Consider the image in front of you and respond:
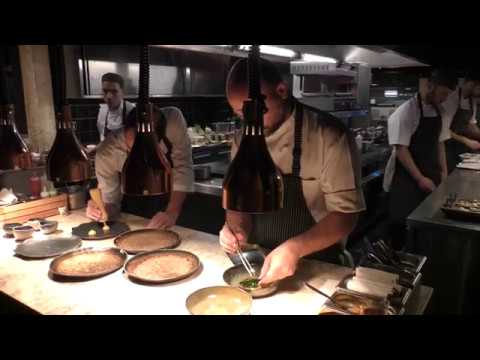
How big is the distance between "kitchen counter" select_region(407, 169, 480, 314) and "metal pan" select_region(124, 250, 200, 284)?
1873mm

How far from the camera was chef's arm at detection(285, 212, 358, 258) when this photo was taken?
1.90m

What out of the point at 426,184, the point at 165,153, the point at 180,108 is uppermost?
the point at 180,108

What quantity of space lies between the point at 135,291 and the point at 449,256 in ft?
7.72

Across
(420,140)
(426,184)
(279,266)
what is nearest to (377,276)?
(279,266)

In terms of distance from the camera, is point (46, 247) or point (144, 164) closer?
point (144, 164)

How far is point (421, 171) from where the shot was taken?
14.3 feet

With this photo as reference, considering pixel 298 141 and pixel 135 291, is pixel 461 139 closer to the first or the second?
pixel 298 141

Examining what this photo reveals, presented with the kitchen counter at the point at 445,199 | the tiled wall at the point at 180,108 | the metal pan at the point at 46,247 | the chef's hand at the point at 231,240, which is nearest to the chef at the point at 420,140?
the kitchen counter at the point at 445,199

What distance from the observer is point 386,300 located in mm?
1463

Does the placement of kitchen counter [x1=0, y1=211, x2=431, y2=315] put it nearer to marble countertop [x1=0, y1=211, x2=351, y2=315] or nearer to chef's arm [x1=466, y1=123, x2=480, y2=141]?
marble countertop [x1=0, y1=211, x2=351, y2=315]

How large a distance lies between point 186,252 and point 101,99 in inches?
178

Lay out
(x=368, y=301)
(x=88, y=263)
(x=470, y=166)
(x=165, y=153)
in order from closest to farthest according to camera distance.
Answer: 1. (x=368, y=301)
2. (x=88, y=263)
3. (x=165, y=153)
4. (x=470, y=166)

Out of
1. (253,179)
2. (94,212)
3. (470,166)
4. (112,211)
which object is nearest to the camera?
(253,179)

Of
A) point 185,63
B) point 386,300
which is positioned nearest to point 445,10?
point 386,300
